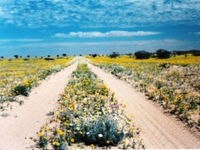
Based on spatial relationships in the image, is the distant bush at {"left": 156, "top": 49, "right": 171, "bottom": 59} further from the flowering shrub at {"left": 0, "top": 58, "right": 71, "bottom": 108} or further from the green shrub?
the green shrub

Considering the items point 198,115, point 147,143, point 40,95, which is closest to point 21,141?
point 147,143

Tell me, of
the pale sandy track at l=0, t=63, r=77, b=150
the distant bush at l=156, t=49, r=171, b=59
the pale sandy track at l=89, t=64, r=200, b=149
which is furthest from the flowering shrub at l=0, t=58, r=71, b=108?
the distant bush at l=156, t=49, r=171, b=59

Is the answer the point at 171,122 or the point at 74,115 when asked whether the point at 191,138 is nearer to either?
the point at 171,122

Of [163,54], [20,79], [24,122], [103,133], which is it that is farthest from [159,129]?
[163,54]

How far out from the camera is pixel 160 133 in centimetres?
930

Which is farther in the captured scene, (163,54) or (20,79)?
(163,54)

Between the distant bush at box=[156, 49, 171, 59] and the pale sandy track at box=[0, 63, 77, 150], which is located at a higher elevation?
the distant bush at box=[156, 49, 171, 59]

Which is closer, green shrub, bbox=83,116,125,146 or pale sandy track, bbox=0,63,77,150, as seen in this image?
green shrub, bbox=83,116,125,146

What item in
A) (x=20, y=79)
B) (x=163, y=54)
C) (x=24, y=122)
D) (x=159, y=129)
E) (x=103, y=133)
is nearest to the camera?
(x=103, y=133)

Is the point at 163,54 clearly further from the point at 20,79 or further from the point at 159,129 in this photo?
the point at 159,129

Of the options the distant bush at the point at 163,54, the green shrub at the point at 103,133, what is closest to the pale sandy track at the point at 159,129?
the green shrub at the point at 103,133

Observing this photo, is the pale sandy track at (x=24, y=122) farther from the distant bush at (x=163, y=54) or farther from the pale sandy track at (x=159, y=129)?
the distant bush at (x=163, y=54)

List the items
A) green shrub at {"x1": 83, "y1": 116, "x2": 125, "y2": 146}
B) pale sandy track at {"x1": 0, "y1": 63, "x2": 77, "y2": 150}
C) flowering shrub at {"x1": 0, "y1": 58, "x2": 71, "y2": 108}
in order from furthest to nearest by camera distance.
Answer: flowering shrub at {"x1": 0, "y1": 58, "x2": 71, "y2": 108} → pale sandy track at {"x1": 0, "y1": 63, "x2": 77, "y2": 150} → green shrub at {"x1": 83, "y1": 116, "x2": 125, "y2": 146}

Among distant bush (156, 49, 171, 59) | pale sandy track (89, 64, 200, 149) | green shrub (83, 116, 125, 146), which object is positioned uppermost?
distant bush (156, 49, 171, 59)
